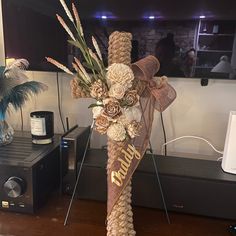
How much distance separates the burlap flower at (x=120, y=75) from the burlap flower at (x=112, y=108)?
0.04 meters

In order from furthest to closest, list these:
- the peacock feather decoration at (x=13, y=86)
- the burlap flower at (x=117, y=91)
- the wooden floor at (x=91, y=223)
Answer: the peacock feather decoration at (x=13, y=86) → the wooden floor at (x=91, y=223) → the burlap flower at (x=117, y=91)

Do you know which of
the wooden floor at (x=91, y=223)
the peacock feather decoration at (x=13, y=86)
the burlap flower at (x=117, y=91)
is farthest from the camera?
the peacock feather decoration at (x=13, y=86)

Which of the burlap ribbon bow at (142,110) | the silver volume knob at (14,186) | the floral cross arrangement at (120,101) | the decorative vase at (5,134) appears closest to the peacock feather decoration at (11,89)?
the decorative vase at (5,134)

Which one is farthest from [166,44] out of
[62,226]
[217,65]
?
[62,226]

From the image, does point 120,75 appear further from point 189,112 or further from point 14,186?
point 189,112

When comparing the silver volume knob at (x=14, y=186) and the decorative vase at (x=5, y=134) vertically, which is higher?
the decorative vase at (x=5, y=134)

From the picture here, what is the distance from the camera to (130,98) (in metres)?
0.64

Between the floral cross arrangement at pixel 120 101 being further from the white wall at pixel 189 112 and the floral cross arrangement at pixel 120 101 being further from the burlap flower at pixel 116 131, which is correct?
the white wall at pixel 189 112

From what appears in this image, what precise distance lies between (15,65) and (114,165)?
0.55m

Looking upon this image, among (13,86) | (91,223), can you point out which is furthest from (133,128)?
(13,86)

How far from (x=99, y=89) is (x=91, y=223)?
0.43 meters

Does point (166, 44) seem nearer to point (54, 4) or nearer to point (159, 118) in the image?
point (159, 118)

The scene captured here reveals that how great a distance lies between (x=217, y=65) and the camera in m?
1.00

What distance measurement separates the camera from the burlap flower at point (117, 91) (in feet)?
2.04
